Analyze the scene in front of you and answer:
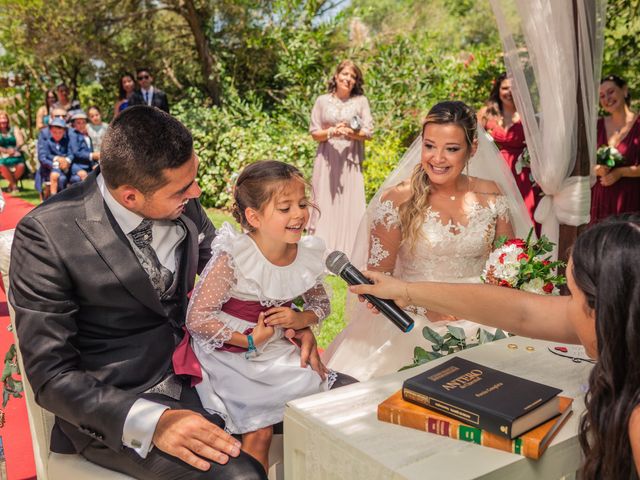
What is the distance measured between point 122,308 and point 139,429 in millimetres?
449

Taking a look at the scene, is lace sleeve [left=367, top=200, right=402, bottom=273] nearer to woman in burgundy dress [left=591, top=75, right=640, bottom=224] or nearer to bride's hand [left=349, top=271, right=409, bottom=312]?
bride's hand [left=349, top=271, right=409, bottom=312]

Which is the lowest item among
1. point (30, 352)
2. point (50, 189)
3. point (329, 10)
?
point (50, 189)

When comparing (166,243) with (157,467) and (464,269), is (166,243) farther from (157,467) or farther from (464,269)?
(464,269)

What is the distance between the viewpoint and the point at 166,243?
8.41ft

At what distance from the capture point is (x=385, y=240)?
12.2 ft

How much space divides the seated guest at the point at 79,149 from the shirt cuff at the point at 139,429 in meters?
9.29

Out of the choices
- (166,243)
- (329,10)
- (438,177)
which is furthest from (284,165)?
(329,10)

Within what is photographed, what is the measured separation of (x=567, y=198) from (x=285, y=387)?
2.52 meters

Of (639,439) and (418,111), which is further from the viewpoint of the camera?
(418,111)

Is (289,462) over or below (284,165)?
below

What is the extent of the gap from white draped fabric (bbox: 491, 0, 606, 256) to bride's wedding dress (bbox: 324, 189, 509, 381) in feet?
2.10

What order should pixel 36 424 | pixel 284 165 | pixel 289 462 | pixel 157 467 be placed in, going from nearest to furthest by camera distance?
1. pixel 289 462
2. pixel 157 467
3. pixel 36 424
4. pixel 284 165

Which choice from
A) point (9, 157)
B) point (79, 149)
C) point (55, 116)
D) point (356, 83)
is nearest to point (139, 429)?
point (356, 83)

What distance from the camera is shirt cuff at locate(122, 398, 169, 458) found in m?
2.09
